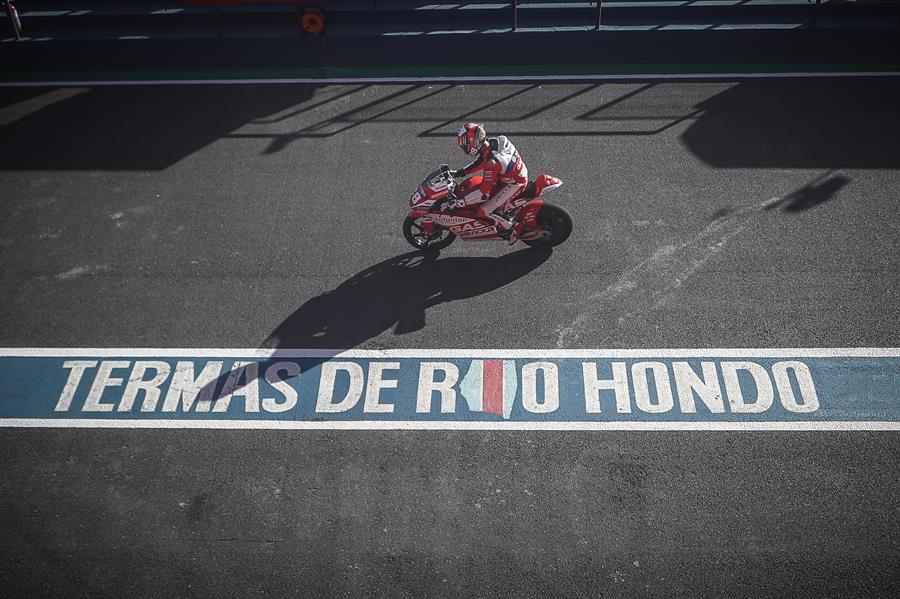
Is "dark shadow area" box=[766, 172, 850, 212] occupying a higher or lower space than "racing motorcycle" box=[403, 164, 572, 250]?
lower

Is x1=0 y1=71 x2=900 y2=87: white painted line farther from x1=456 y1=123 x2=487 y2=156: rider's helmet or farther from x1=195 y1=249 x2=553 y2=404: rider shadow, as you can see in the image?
x1=195 y1=249 x2=553 y2=404: rider shadow

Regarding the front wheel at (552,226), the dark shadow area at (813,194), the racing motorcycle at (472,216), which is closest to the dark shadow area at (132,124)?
the racing motorcycle at (472,216)

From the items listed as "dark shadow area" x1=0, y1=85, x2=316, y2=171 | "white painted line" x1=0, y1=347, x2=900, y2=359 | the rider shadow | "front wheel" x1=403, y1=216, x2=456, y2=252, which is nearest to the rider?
"front wheel" x1=403, y1=216, x2=456, y2=252

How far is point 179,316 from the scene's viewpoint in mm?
10664

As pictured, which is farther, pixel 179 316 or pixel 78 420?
pixel 179 316

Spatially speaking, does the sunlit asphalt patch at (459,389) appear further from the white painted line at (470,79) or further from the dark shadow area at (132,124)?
the white painted line at (470,79)

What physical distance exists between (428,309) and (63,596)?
5.53 m

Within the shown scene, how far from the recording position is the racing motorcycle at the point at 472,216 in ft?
36.2

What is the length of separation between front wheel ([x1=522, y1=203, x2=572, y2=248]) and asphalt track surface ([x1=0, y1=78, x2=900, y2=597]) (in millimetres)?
203

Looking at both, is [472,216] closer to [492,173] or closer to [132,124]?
[492,173]

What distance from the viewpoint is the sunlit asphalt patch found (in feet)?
29.7

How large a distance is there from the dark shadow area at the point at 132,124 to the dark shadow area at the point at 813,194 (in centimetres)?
945

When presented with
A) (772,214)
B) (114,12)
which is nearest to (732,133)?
(772,214)

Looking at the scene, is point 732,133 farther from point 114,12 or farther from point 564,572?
point 114,12
